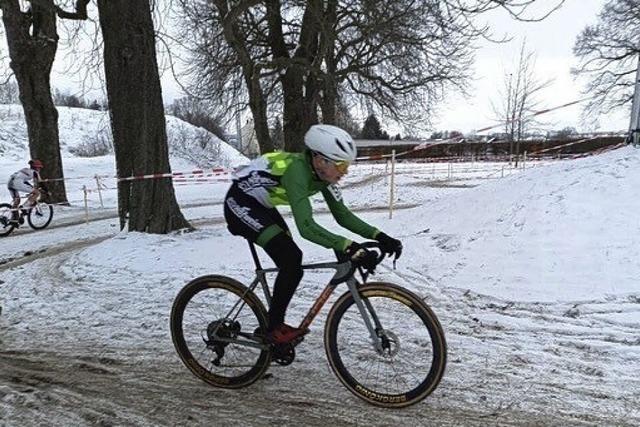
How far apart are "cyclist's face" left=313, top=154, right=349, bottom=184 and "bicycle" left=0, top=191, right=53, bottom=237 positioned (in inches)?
470

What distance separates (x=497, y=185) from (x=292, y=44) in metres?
12.4

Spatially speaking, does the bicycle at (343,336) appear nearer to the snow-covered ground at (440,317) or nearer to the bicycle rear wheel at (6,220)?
the snow-covered ground at (440,317)

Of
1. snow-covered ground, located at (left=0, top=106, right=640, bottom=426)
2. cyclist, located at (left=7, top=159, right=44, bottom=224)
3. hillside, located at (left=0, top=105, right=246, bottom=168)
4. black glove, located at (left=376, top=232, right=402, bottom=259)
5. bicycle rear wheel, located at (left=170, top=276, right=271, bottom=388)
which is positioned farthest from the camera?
hillside, located at (left=0, top=105, right=246, bottom=168)

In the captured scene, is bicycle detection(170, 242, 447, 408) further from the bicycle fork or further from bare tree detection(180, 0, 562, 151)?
bare tree detection(180, 0, 562, 151)

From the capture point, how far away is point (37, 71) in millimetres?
17344

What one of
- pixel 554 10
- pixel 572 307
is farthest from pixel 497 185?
pixel 572 307

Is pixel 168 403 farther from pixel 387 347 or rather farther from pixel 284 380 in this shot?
pixel 387 347

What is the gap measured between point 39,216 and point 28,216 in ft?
1.04

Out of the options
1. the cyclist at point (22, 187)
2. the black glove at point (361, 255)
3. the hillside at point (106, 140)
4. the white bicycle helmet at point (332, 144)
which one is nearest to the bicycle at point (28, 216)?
the cyclist at point (22, 187)

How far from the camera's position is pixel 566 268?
569 cm

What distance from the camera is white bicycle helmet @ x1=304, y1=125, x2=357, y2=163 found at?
3.35 meters

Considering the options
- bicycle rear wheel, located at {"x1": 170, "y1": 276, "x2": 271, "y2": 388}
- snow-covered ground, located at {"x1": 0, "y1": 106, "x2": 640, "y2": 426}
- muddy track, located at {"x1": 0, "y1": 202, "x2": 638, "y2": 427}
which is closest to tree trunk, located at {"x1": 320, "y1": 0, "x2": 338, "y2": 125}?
snow-covered ground, located at {"x1": 0, "y1": 106, "x2": 640, "y2": 426}

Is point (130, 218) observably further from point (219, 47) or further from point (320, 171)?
point (219, 47)

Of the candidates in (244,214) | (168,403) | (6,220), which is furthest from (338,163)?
(6,220)
